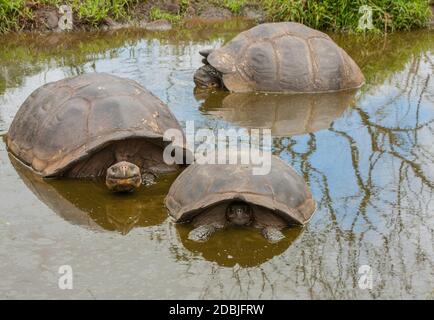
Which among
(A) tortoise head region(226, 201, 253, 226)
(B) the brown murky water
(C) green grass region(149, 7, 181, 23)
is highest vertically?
(A) tortoise head region(226, 201, 253, 226)

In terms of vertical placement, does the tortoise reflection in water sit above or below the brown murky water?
below

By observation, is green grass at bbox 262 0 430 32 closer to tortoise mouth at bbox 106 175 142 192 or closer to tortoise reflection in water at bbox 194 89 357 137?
tortoise reflection in water at bbox 194 89 357 137

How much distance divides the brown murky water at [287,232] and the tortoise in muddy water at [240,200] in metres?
0.09

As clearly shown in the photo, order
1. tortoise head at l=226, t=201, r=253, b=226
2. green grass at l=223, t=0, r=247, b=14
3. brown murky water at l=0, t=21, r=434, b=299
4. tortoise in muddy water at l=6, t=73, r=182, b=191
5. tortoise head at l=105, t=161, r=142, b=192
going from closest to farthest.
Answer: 1. brown murky water at l=0, t=21, r=434, b=299
2. tortoise head at l=226, t=201, r=253, b=226
3. tortoise head at l=105, t=161, r=142, b=192
4. tortoise in muddy water at l=6, t=73, r=182, b=191
5. green grass at l=223, t=0, r=247, b=14

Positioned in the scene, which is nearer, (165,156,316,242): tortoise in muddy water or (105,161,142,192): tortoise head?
(165,156,316,242): tortoise in muddy water

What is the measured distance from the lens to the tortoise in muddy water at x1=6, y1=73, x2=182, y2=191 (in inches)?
226

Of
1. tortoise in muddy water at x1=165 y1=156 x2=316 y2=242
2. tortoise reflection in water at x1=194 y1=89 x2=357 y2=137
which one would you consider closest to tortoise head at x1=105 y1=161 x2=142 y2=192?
tortoise in muddy water at x1=165 y1=156 x2=316 y2=242

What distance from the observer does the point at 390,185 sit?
575cm

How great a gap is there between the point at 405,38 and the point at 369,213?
714cm

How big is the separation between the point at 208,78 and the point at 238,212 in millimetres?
4048

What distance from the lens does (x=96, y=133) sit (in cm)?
579

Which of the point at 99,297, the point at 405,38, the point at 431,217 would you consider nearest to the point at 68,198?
the point at 99,297

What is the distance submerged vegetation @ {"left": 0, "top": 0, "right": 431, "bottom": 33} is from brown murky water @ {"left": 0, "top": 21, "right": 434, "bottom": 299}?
3.26 meters

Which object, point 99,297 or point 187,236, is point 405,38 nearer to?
point 187,236
